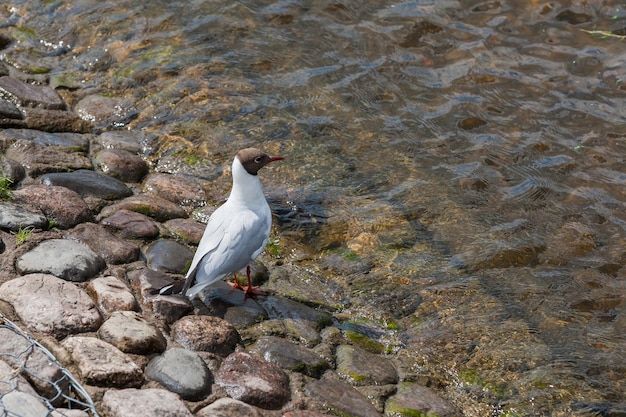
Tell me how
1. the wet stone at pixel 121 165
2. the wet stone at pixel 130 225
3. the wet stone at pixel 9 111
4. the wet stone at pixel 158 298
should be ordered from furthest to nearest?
the wet stone at pixel 9 111 → the wet stone at pixel 121 165 → the wet stone at pixel 130 225 → the wet stone at pixel 158 298

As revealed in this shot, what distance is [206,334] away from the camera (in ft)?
15.8

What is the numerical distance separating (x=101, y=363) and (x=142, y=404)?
38 cm

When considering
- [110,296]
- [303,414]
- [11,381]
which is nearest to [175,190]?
[110,296]

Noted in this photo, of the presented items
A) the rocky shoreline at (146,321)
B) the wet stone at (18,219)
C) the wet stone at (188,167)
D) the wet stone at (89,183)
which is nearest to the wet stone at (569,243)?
the rocky shoreline at (146,321)

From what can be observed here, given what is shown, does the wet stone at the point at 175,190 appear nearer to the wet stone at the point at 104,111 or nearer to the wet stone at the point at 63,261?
the wet stone at the point at 104,111

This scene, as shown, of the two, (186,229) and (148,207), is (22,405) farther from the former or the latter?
(148,207)

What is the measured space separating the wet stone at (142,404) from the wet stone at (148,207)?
7.12 feet

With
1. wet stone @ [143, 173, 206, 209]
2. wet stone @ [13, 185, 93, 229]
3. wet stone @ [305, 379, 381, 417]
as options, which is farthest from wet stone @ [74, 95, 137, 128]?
wet stone @ [305, 379, 381, 417]

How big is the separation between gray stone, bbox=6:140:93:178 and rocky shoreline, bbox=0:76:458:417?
0.05 ft

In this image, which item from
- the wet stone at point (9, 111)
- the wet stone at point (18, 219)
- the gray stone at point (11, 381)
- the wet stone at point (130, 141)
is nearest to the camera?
the gray stone at point (11, 381)

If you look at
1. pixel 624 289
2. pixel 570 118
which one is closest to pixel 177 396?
pixel 624 289

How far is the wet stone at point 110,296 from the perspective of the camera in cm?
486

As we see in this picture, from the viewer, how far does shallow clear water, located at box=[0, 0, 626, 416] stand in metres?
5.59

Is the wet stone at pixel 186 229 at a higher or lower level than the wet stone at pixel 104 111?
lower
